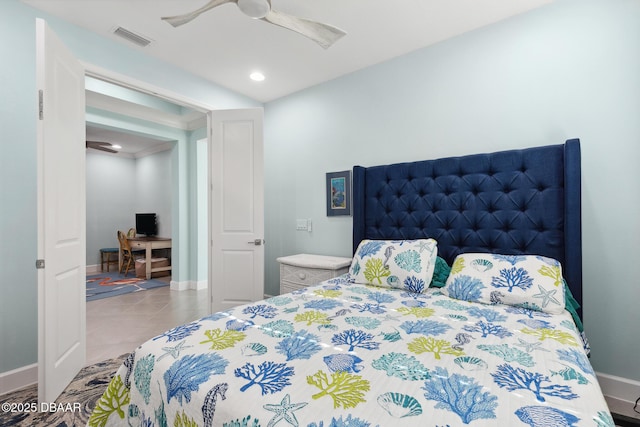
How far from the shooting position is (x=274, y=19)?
1.81 meters

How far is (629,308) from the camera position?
187cm

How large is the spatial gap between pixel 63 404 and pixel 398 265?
2.33m

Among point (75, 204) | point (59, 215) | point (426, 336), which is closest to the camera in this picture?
point (426, 336)

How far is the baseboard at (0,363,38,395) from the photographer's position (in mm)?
2051

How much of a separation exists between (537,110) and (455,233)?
103 cm

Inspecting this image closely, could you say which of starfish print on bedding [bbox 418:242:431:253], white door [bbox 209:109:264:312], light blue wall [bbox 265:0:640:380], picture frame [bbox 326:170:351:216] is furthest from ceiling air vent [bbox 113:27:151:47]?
starfish print on bedding [bbox 418:242:431:253]

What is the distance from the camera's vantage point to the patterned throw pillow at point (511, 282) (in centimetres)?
163

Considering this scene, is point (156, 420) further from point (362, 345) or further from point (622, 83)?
point (622, 83)

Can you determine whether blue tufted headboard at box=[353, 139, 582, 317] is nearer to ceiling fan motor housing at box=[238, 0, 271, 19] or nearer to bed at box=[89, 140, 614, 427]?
bed at box=[89, 140, 614, 427]

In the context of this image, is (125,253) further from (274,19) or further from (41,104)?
(274,19)

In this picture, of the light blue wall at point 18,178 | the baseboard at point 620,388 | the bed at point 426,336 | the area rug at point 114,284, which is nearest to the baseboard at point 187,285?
the area rug at point 114,284

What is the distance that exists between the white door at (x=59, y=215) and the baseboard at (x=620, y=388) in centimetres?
347

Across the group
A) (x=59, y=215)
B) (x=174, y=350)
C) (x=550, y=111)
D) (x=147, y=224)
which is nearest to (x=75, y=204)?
(x=59, y=215)

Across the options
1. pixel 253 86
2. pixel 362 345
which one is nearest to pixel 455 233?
pixel 362 345
